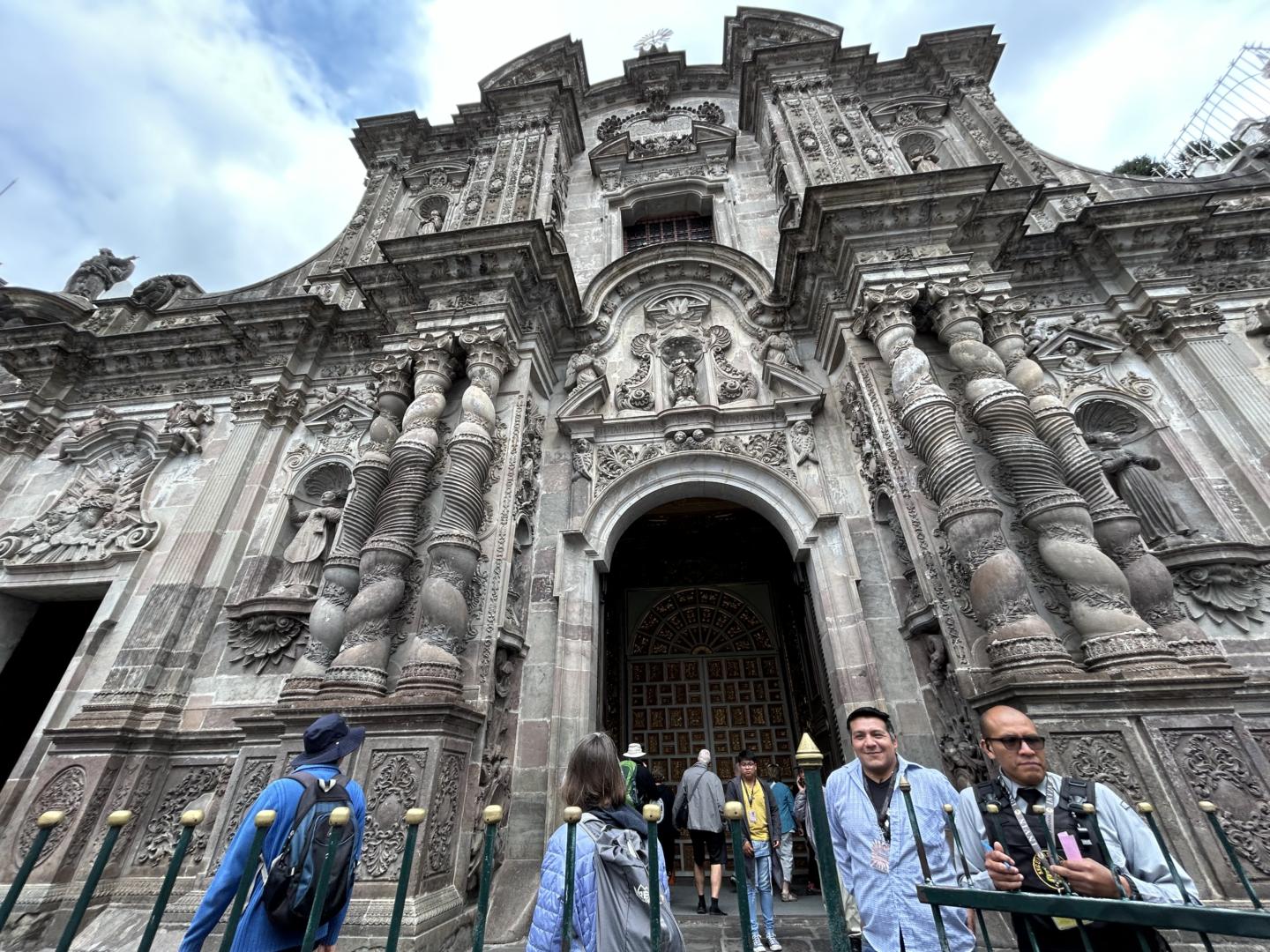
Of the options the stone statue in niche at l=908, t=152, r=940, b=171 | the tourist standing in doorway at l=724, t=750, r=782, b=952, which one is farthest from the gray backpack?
the stone statue in niche at l=908, t=152, r=940, b=171

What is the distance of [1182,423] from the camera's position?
6488 mm

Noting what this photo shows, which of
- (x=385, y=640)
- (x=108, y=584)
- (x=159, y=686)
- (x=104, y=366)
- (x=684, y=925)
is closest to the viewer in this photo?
(x=684, y=925)

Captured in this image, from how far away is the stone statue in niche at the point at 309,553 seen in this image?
6.61 m

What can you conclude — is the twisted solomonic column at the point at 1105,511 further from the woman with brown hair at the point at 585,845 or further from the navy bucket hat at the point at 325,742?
the navy bucket hat at the point at 325,742

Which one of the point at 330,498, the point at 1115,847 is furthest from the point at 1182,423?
the point at 330,498

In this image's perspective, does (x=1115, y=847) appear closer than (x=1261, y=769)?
Yes

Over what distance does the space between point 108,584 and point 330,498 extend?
299 centimetres

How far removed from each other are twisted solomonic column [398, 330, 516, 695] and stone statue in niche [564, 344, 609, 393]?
49.7 inches

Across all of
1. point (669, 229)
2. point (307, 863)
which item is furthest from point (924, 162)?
point (307, 863)

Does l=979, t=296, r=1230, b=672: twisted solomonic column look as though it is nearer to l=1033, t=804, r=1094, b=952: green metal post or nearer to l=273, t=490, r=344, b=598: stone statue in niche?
l=1033, t=804, r=1094, b=952: green metal post

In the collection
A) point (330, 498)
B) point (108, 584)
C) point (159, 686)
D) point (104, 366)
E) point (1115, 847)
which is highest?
point (104, 366)

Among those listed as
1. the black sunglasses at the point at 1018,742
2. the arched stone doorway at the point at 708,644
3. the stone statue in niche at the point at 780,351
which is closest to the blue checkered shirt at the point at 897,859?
the black sunglasses at the point at 1018,742

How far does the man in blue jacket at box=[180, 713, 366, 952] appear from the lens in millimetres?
2141

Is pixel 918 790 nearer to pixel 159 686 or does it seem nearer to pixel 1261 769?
pixel 1261 769
